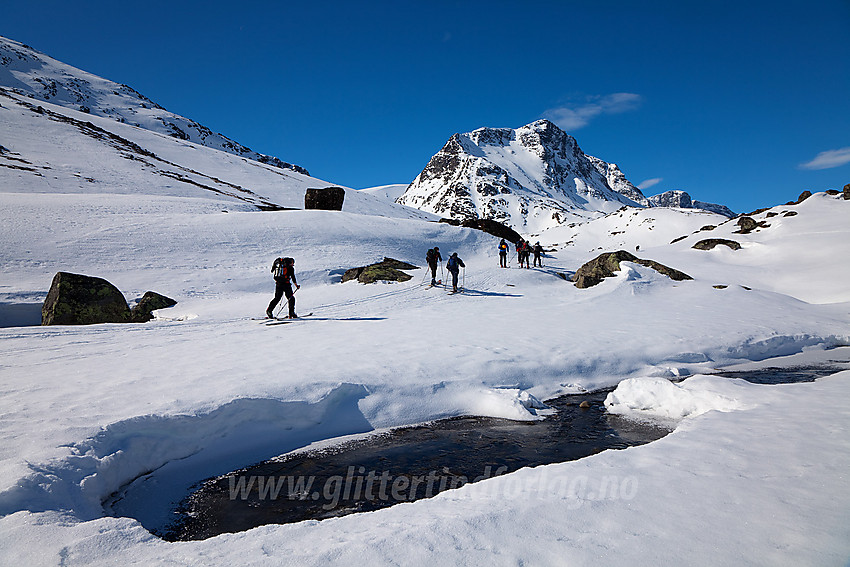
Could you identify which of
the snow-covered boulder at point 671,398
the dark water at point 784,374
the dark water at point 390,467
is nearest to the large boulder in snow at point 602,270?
the dark water at point 784,374

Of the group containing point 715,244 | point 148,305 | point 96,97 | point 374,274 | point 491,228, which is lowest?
point 148,305

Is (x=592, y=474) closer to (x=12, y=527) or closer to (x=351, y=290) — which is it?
(x=12, y=527)

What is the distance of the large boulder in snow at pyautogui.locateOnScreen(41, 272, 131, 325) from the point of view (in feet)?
51.0

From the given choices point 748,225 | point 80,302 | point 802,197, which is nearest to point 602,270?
point 80,302

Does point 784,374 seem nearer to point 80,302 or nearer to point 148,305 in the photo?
point 148,305

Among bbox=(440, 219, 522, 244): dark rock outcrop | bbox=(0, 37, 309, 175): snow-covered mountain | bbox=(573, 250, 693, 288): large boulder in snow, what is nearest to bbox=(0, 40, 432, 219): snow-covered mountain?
bbox=(440, 219, 522, 244): dark rock outcrop

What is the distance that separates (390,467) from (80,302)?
53.2 ft

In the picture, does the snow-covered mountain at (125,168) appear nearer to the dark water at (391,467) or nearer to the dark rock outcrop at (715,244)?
the dark water at (391,467)

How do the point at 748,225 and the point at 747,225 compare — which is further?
the point at 747,225

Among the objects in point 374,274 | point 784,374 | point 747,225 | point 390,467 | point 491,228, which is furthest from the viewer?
point 747,225

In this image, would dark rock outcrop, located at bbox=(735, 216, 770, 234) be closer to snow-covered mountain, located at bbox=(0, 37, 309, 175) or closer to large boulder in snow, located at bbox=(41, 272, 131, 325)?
large boulder in snow, located at bbox=(41, 272, 131, 325)

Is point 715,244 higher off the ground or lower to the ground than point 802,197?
lower

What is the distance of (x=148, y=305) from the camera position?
60.8 feet

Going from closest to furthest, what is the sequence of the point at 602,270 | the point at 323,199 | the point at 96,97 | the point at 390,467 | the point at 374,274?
the point at 390,467 → the point at 374,274 → the point at 602,270 → the point at 323,199 → the point at 96,97
